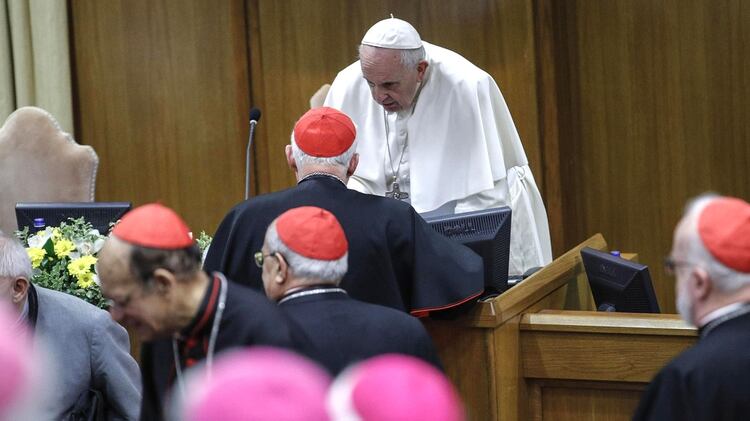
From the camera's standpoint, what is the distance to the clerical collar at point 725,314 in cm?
248

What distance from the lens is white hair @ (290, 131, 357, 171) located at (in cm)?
381

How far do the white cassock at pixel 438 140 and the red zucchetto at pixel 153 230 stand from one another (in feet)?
8.28

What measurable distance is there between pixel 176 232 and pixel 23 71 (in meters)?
5.29

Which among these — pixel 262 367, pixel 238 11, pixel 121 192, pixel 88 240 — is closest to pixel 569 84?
pixel 238 11

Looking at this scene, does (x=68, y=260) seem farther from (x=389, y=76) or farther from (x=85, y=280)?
(x=389, y=76)

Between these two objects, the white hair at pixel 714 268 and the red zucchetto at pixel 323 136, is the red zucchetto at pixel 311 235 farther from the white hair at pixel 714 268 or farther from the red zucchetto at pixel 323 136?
the red zucchetto at pixel 323 136

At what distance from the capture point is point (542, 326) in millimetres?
3938

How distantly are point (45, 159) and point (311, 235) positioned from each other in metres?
4.06

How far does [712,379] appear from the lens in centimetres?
239

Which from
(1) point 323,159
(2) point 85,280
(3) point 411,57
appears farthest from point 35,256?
(3) point 411,57

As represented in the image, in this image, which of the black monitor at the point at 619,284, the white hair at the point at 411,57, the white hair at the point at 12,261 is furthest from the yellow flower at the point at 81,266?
the black monitor at the point at 619,284

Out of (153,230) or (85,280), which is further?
(85,280)

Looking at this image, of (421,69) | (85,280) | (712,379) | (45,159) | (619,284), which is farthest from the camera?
(45,159)

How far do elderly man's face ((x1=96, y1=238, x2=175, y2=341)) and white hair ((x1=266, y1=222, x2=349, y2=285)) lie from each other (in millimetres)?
434
